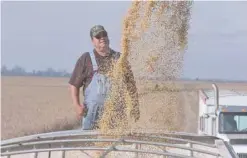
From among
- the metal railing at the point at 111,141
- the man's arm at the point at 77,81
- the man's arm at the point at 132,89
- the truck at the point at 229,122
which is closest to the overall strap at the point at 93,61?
the man's arm at the point at 77,81

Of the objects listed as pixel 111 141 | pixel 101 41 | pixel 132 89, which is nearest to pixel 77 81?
pixel 101 41

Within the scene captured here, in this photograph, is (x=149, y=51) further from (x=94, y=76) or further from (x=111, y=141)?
(x=111, y=141)

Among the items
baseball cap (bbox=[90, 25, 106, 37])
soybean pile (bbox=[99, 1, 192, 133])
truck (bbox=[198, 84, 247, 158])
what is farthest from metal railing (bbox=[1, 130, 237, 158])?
truck (bbox=[198, 84, 247, 158])

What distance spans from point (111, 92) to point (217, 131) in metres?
3.93

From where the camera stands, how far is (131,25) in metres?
5.77

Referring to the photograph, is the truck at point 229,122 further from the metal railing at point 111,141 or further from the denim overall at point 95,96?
the metal railing at point 111,141

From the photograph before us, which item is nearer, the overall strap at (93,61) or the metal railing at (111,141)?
the metal railing at (111,141)

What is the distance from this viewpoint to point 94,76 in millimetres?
6441

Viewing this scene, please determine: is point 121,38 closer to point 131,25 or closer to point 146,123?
point 131,25

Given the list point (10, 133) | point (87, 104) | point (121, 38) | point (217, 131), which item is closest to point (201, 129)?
point (217, 131)

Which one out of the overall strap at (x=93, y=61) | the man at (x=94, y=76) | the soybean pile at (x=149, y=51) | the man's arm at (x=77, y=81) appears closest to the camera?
the soybean pile at (x=149, y=51)

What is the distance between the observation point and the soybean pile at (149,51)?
575 cm

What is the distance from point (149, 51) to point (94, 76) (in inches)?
30.6

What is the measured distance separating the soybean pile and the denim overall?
289 mm
